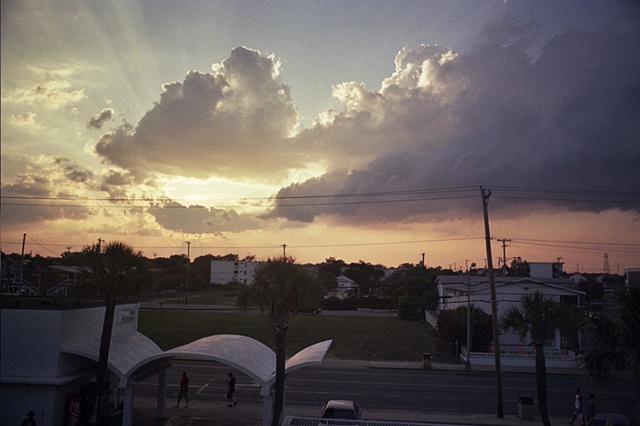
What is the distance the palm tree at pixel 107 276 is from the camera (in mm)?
19203

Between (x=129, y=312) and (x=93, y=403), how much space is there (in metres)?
6.84

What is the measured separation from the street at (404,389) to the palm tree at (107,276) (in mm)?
6685

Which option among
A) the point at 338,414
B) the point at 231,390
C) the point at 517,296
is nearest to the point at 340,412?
the point at 338,414

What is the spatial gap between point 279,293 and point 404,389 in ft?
52.4

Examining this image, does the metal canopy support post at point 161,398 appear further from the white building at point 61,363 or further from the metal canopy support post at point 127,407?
the metal canopy support post at point 127,407

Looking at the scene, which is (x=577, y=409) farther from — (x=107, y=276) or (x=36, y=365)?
(x=36, y=365)

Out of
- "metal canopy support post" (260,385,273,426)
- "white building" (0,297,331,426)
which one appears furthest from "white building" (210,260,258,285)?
"metal canopy support post" (260,385,273,426)

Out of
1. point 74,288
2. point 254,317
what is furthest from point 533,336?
point 254,317

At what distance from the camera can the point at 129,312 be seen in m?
25.8

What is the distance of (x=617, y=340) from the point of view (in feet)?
50.1

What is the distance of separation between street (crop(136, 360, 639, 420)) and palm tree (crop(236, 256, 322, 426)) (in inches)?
387

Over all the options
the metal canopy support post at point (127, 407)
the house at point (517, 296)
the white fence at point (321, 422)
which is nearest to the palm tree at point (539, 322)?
the white fence at point (321, 422)

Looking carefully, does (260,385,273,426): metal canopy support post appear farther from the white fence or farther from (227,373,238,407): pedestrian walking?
(227,373,238,407): pedestrian walking

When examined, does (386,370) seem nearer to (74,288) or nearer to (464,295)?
(464,295)
